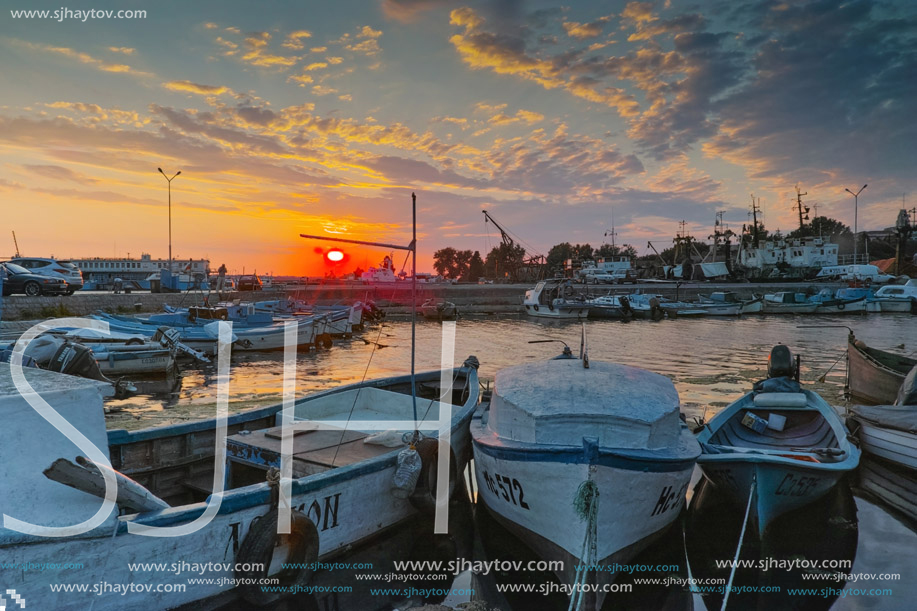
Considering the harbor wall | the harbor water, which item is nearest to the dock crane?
the harbor wall

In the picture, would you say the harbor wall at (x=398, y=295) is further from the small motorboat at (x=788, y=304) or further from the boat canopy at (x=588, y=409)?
the boat canopy at (x=588, y=409)

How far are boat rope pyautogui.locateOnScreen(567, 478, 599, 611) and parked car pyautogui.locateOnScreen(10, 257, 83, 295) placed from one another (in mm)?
36608

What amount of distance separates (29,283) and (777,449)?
37857 millimetres

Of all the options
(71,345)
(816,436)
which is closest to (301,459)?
(816,436)

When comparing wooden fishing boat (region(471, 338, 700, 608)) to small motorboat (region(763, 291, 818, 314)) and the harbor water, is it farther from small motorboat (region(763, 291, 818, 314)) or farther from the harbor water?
small motorboat (region(763, 291, 818, 314))

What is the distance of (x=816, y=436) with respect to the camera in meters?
9.71

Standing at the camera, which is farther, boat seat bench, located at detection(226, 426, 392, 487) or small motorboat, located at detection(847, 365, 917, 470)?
small motorboat, located at detection(847, 365, 917, 470)

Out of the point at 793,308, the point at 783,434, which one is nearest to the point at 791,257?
the point at 793,308

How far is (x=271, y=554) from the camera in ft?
18.8

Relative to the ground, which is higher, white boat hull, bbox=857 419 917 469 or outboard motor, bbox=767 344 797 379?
outboard motor, bbox=767 344 797 379

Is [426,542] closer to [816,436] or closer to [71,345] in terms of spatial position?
[816,436]

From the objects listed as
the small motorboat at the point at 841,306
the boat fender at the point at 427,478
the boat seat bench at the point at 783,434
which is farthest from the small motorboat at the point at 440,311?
the boat fender at the point at 427,478

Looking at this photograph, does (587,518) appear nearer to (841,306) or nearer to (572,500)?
(572,500)

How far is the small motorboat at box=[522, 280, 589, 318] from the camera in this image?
4894 cm
